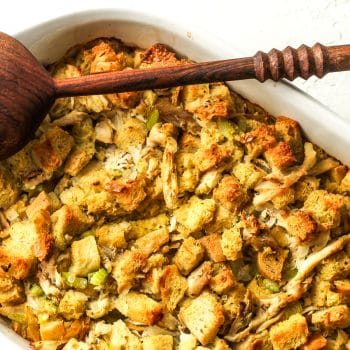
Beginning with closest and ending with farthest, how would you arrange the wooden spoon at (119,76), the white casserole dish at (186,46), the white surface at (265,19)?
the wooden spoon at (119,76) → the white casserole dish at (186,46) → the white surface at (265,19)

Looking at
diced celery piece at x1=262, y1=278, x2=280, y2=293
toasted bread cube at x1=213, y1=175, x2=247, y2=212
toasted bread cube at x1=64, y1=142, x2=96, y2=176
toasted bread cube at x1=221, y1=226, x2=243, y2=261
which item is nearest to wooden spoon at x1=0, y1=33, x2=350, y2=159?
toasted bread cube at x1=64, y1=142, x2=96, y2=176

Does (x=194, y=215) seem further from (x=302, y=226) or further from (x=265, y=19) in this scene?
(x=265, y=19)

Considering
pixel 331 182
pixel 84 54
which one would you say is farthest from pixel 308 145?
pixel 84 54

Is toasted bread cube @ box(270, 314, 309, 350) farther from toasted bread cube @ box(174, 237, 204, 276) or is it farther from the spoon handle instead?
the spoon handle

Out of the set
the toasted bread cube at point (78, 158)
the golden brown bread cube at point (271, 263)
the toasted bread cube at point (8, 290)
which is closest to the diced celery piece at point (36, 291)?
the toasted bread cube at point (8, 290)

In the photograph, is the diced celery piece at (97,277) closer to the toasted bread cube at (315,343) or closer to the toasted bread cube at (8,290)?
the toasted bread cube at (8,290)

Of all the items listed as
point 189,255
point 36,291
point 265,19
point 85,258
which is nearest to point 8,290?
point 36,291
